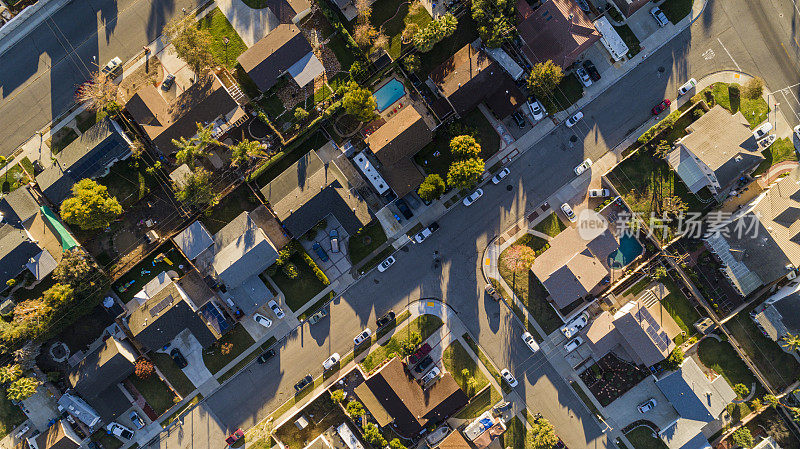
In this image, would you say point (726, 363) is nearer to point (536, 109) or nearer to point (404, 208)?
point (536, 109)

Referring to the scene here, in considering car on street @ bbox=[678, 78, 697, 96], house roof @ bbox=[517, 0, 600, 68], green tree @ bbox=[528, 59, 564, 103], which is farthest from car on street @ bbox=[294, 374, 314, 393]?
car on street @ bbox=[678, 78, 697, 96]

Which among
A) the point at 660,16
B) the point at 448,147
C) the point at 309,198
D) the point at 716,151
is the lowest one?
the point at 716,151

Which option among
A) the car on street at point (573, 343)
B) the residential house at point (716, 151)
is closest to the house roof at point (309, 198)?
the car on street at point (573, 343)

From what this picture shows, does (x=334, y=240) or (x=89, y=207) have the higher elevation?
(x=89, y=207)

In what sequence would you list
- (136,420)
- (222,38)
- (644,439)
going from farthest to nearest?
(644,439), (136,420), (222,38)

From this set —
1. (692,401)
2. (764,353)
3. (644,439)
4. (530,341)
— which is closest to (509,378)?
(530,341)

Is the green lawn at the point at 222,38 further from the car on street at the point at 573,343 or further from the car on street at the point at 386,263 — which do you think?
the car on street at the point at 573,343

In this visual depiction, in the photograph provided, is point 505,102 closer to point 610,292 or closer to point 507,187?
point 507,187

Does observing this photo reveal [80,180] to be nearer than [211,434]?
Yes

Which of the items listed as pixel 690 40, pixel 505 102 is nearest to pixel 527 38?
pixel 505 102
